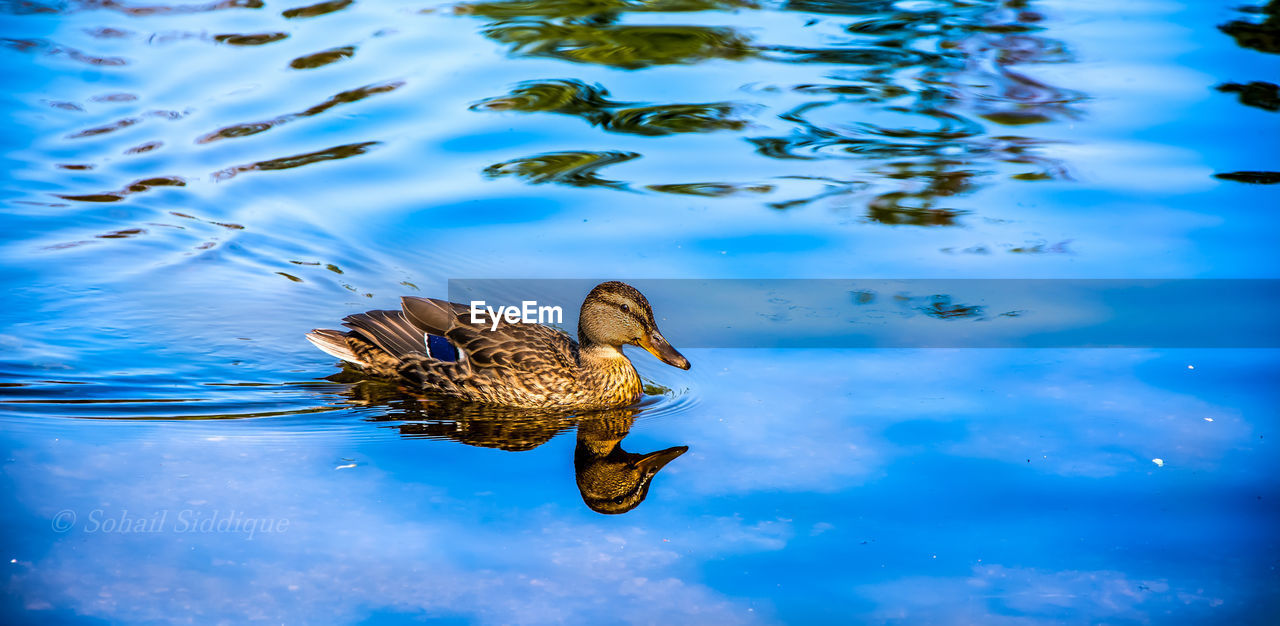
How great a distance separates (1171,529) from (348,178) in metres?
7.01

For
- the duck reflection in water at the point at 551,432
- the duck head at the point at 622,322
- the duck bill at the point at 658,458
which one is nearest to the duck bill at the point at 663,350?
the duck head at the point at 622,322

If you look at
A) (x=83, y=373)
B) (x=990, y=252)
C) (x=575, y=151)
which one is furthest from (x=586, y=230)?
(x=83, y=373)

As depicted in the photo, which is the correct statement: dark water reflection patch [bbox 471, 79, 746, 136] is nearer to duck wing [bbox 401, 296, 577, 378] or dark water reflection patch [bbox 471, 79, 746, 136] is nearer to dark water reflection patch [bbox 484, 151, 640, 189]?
dark water reflection patch [bbox 484, 151, 640, 189]

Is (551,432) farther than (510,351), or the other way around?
(510,351)

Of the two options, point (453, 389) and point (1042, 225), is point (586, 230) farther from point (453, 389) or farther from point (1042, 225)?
point (1042, 225)

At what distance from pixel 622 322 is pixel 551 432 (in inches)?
31.3

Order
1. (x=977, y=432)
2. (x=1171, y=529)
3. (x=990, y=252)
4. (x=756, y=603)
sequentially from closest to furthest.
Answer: (x=756, y=603)
(x=1171, y=529)
(x=977, y=432)
(x=990, y=252)

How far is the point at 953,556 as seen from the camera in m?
5.46

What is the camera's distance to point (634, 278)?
27.9 feet

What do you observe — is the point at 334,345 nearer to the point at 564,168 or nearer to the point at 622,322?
the point at 622,322
